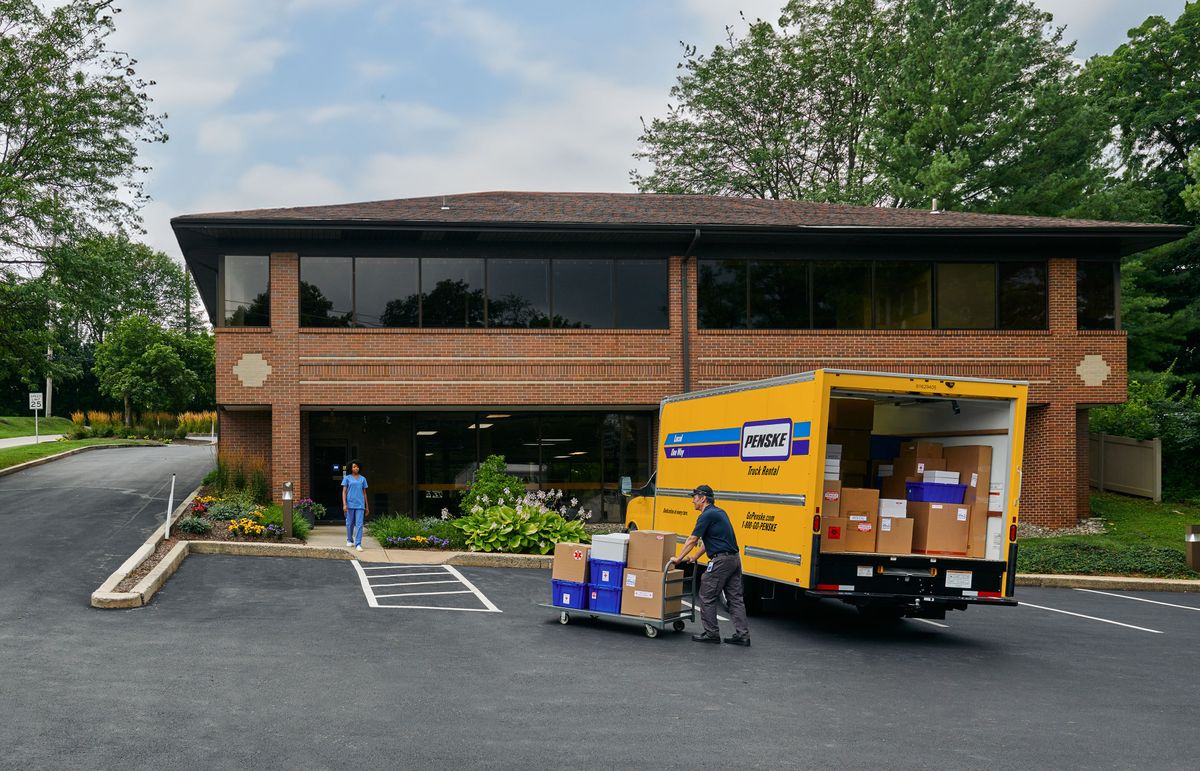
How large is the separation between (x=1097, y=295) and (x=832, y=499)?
611 inches

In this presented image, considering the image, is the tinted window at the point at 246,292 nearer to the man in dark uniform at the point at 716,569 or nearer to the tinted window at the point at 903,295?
the tinted window at the point at 903,295

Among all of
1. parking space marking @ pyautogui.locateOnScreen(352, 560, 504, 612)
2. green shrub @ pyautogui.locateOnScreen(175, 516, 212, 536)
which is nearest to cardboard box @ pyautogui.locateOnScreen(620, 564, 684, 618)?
parking space marking @ pyautogui.locateOnScreen(352, 560, 504, 612)

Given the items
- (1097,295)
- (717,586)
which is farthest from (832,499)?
(1097,295)

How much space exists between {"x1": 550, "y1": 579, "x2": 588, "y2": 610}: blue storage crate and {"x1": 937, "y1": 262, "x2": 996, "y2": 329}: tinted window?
14693mm

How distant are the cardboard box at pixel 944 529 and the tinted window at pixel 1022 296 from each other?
43.1 feet

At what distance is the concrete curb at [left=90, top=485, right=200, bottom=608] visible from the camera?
1200 centimetres

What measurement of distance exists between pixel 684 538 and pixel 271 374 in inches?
433

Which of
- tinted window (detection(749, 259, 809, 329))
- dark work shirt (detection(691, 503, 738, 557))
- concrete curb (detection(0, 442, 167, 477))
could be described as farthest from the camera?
concrete curb (detection(0, 442, 167, 477))

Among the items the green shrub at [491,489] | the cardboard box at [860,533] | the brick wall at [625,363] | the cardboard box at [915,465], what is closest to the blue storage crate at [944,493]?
the cardboard box at [915,465]

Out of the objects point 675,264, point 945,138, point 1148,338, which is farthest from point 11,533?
point 1148,338

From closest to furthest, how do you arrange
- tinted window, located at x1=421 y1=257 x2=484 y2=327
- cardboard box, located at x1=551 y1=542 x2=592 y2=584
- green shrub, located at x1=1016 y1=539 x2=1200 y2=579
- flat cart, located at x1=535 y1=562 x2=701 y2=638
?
flat cart, located at x1=535 y1=562 x2=701 y2=638 < cardboard box, located at x1=551 y1=542 x2=592 y2=584 < green shrub, located at x1=1016 y1=539 x2=1200 y2=579 < tinted window, located at x1=421 y1=257 x2=484 y2=327

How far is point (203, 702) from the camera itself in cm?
789

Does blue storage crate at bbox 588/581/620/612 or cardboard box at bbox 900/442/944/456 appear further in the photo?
cardboard box at bbox 900/442/944/456

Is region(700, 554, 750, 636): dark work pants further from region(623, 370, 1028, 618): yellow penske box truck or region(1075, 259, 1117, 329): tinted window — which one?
region(1075, 259, 1117, 329): tinted window
